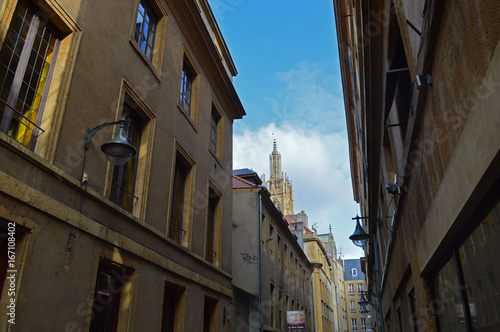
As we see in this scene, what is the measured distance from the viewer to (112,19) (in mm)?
8109

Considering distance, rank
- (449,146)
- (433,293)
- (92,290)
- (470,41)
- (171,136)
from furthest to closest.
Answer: (171,136)
(92,290)
(433,293)
(449,146)
(470,41)

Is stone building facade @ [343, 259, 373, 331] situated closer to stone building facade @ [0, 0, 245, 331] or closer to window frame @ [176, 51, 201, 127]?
window frame @ [176, 51, 201, 127]

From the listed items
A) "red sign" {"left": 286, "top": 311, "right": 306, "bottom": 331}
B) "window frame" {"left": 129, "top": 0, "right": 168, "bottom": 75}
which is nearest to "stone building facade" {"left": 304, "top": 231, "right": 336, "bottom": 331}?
"red sign" {"left": 286, "top": 311, "right": 306, "bottom": 331}

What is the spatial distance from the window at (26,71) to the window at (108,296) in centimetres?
271

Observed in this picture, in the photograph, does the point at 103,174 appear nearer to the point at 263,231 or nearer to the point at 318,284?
the point at 263,231

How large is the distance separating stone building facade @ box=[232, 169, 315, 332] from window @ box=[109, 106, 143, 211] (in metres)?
7.61

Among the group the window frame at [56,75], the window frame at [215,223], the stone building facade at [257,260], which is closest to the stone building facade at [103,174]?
the window frame at [56,75]

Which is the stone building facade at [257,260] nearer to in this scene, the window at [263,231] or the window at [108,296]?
the window at [263,231]

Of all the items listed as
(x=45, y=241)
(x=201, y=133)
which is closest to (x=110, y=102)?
(x=45, y=241)

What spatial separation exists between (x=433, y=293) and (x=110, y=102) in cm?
653

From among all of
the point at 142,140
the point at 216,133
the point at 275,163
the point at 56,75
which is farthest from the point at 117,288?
the point at 275,163

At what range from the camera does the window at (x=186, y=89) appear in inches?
475

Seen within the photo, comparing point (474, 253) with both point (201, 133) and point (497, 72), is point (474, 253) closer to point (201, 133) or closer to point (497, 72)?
point (497, 72)

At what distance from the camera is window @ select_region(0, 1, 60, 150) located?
5.74 metres
